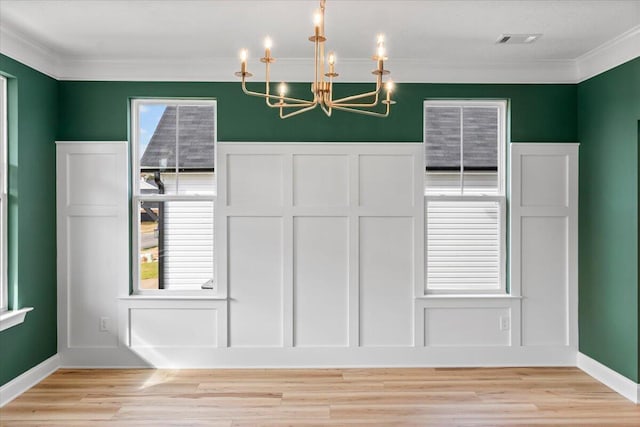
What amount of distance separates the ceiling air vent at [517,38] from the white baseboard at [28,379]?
4159mm

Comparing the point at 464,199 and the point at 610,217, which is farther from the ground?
the point at 464,199

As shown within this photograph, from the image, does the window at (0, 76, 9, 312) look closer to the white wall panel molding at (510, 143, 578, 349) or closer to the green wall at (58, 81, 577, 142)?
the green wall at (58, 81, 577, 142)

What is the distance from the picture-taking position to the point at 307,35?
3770 mm

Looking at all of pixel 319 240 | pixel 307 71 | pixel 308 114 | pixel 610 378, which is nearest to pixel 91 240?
pixel 319 240

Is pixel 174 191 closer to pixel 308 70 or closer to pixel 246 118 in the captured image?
pixel 246 118

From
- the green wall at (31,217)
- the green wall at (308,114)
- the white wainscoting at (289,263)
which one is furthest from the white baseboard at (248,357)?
the green wall at (308,114)

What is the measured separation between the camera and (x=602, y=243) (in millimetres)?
4207

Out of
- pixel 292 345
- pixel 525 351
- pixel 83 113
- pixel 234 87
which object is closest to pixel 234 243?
pixel 292 345

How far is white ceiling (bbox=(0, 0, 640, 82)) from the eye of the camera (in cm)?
325

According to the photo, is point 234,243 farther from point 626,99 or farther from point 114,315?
point 626,99

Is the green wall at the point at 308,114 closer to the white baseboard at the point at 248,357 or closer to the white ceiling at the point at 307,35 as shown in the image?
the white ceiling at the point at 307,35

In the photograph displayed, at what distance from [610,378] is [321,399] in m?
2.17

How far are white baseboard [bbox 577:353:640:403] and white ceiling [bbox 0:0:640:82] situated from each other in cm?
229

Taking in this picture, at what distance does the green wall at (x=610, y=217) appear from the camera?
3826mm
